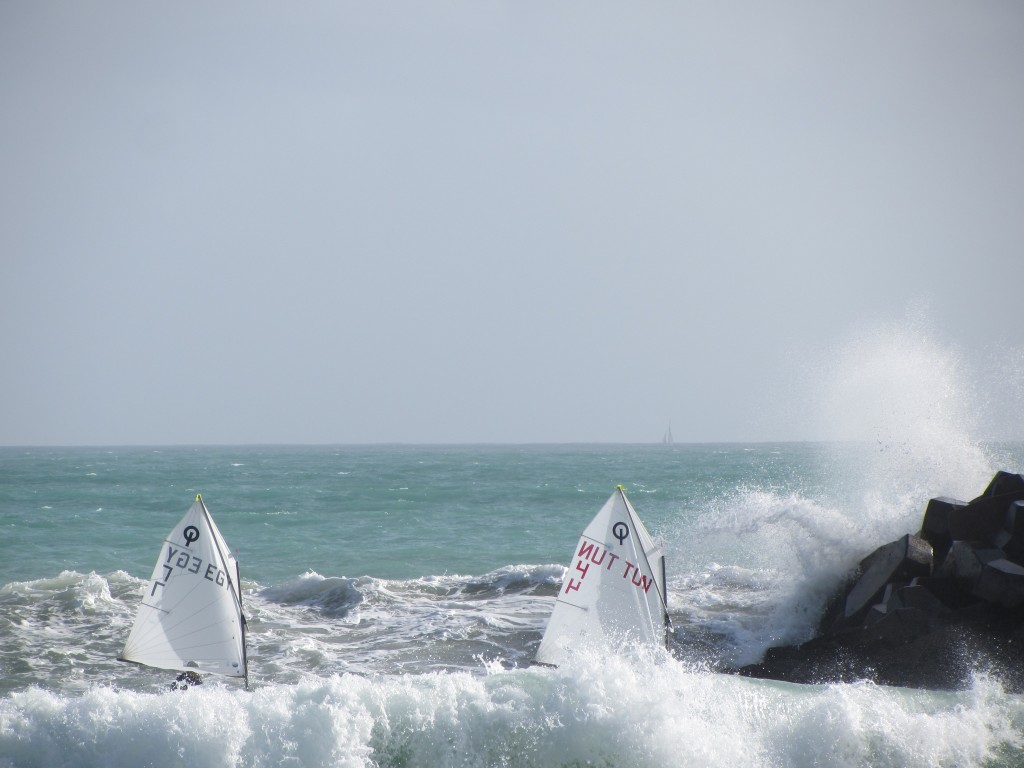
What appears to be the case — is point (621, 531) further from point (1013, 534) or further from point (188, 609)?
point (188, 609)

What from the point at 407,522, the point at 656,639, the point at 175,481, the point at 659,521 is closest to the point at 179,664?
the point at 656,639

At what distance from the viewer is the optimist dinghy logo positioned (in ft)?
40.0

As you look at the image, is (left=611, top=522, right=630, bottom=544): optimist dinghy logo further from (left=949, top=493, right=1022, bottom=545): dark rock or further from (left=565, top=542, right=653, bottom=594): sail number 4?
(left=949, top=493, right=1022, bottom=545): dark rock

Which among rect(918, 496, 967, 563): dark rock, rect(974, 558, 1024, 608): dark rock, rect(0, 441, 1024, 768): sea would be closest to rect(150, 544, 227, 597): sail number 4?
rect(0, 441, 1024, 768): sea

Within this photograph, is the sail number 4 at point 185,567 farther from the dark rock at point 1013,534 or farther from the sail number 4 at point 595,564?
the dark rock at point 1013,534

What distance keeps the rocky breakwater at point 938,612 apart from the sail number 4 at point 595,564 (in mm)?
2151

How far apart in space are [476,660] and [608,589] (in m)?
→ 2.72

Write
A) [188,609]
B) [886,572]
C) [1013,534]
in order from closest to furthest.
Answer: [188,609] < [1013,534] < [886,572]

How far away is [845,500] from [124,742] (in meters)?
15.8

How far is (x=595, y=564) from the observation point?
12188mm

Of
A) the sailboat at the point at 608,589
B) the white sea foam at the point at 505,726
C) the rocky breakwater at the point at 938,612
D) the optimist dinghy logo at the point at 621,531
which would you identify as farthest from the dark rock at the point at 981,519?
the optimist dinghy logo at the point at 621,531

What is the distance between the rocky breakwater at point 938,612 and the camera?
11516 mm

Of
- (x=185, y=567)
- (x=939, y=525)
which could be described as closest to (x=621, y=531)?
(x=939, y=525)

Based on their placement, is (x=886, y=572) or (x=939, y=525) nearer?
(x=886, y=572)
